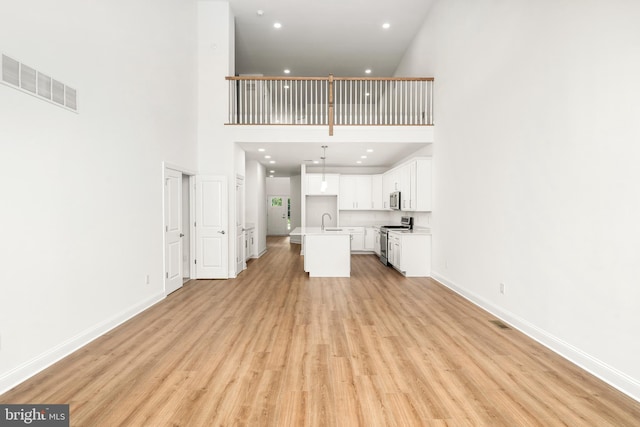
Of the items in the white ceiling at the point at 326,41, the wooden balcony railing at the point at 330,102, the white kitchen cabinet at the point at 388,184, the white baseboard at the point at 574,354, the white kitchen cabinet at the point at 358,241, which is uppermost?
Answer: the white ceiling at the point at 326,41

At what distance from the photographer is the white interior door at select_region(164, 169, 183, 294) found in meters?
4.66

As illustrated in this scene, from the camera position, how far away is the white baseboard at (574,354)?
2180 mm

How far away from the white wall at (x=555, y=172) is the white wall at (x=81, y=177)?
177 inches

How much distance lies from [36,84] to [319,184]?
7037mm

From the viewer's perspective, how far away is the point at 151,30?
4.21m

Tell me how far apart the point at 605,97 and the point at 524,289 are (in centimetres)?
194

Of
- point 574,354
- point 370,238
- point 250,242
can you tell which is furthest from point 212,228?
point 574,354

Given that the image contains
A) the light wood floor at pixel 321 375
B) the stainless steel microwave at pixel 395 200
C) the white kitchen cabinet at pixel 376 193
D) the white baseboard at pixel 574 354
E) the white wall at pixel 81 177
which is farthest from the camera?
the white kitchen cabinet at pixel 376 193

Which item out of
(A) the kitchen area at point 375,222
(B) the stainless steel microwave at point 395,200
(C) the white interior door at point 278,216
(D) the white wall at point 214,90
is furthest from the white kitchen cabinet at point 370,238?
(C) the white interior door at point 278,216

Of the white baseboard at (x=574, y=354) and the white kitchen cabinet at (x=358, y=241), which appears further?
the white kitchen cabinet at (x=358, y=241)

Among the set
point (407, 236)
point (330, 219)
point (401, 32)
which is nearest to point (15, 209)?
point (407, 236)

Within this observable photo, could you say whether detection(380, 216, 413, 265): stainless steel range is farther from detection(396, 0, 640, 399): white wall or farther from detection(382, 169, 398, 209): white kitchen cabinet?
A: detection(396, 0, 640, 399): white wall

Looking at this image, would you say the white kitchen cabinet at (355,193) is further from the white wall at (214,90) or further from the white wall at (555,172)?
the white wall at (555,172)

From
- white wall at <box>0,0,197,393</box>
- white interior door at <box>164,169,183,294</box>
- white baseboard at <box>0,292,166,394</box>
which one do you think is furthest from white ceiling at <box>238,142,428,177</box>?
white baseboard at <box>0,292,166,394</box>
